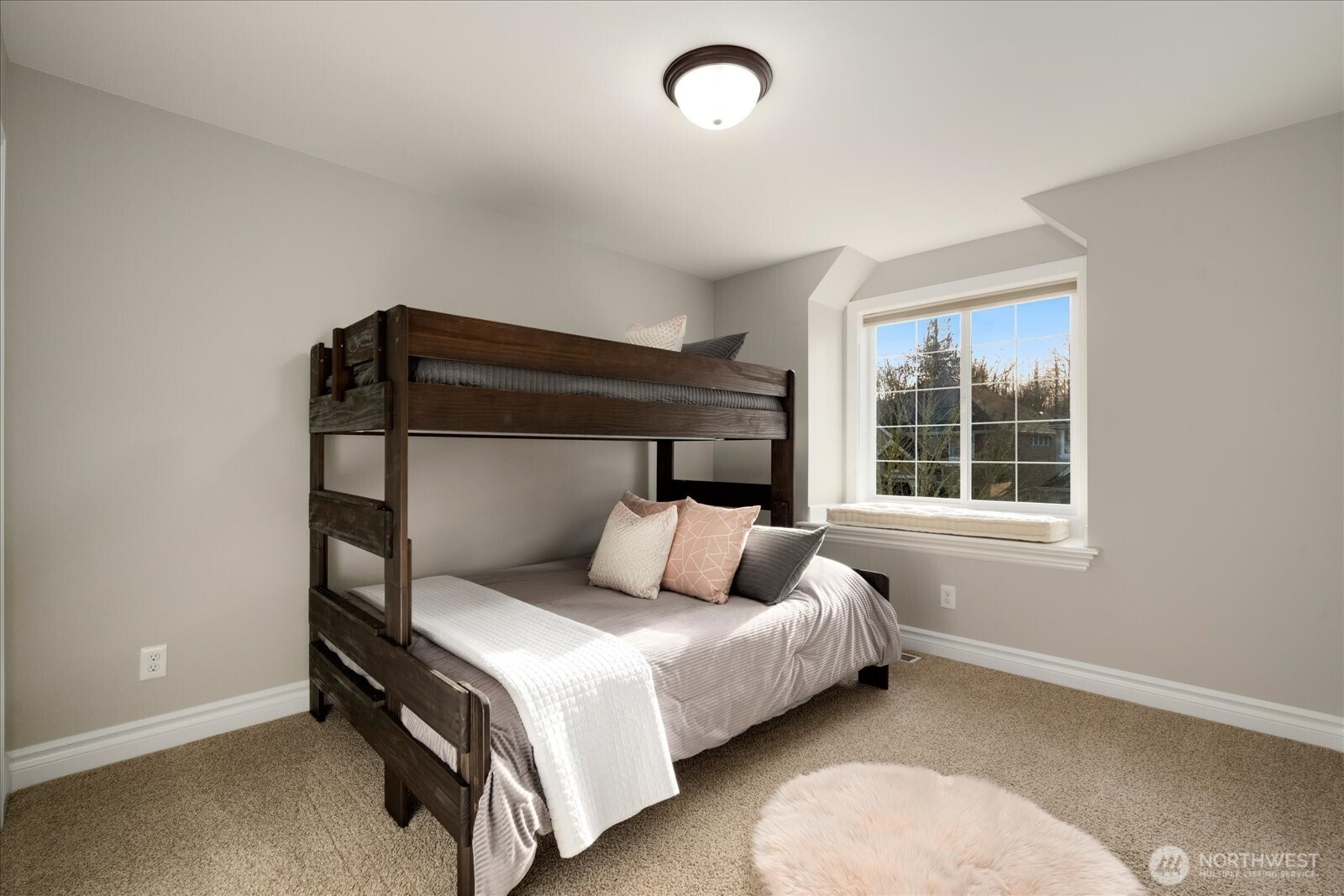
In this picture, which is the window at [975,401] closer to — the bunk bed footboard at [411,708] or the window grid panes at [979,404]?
the window grid panes at [979,404]

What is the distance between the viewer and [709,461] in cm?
407

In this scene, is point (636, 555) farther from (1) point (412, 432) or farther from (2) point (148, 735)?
(2) point (148, 735)

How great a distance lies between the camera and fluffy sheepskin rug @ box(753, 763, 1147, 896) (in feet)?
4.74

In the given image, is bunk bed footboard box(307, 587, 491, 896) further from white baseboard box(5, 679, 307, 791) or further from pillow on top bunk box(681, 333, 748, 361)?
pillow on top bunk box(681, 333, 748, 361)

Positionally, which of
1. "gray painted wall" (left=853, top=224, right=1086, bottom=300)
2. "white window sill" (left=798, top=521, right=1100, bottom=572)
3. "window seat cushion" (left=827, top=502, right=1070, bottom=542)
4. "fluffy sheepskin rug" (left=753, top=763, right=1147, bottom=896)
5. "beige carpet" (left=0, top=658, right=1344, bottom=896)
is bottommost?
"beige carpet" (left=0, top=658, right=1344, bottom=896)

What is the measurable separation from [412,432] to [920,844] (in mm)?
1904

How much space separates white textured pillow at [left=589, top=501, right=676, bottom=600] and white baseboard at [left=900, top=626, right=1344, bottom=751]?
1551mm

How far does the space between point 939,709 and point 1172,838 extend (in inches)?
34.0

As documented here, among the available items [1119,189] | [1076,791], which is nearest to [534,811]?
[1076,791]

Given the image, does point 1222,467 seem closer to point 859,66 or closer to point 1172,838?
point 1172,838

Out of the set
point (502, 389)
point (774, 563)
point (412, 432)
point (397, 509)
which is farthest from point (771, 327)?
point (397, 509)

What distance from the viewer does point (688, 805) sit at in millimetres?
1846

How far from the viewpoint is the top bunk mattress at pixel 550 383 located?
181cm

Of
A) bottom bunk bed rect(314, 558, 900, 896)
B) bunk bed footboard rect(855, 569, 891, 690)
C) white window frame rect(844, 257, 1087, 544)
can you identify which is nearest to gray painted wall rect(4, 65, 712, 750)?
bottom bunk bed rect(314, 558, 900, 896)
